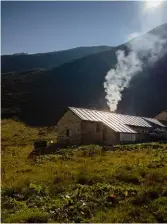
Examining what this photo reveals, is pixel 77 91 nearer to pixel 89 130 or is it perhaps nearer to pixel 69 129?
pixel 69 129

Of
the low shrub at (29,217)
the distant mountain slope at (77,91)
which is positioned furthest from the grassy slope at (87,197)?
the distant mountain slope at (77,91)

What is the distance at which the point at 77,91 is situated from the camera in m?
150

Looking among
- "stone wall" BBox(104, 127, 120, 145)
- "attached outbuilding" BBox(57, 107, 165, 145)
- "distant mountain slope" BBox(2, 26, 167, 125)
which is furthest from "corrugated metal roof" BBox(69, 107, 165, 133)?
"distant mountain slope" BBox(2, 26, 167, 125)

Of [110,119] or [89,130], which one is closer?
[89,130]

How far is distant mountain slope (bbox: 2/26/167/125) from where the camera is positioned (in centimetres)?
12744

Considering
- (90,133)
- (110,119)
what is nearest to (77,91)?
(110,119)

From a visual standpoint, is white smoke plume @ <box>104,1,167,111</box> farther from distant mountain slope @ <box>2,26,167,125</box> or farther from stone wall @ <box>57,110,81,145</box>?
stone wall @ <box>57,110,81,145</box>

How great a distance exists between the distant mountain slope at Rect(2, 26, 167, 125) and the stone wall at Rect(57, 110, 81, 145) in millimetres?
Result: 60084

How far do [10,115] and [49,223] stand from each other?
114313mm

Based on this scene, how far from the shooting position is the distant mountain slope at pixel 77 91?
5017 inches

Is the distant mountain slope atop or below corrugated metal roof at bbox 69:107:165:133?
atop

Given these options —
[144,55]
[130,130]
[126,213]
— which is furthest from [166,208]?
[144,55]

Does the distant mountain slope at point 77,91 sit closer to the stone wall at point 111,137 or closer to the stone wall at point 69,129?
the stone wall at point 69,129

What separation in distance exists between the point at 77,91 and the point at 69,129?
321 ft
